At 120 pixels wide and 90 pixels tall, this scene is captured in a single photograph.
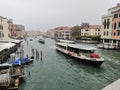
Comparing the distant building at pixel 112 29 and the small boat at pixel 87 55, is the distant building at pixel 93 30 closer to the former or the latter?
the distant building at pixel 112 29

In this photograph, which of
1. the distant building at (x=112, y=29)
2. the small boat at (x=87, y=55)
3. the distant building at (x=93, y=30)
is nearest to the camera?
the small boat at (x=87, y=55)

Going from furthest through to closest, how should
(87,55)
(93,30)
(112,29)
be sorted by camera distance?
(93,30), (112,29), (87,55)

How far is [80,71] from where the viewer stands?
21641 millimetres

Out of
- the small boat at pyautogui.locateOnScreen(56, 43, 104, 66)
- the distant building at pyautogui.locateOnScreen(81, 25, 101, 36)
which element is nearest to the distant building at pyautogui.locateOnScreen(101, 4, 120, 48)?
the small boat at pyautogui.locateOnScreen(56, 43, 104, 66)

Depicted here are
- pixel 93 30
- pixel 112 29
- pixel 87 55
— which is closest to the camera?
pixel 87 55

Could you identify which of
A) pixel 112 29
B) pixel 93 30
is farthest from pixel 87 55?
pixel 93 30

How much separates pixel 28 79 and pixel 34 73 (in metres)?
2.72

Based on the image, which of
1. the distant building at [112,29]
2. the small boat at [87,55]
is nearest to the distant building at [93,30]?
the distant building at [112,29]

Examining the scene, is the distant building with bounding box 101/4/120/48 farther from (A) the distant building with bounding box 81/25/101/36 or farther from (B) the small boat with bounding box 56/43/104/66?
(A) the distant building with bounding box 81/25/101/36

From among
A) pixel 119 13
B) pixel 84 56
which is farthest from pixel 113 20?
pixel 84 56

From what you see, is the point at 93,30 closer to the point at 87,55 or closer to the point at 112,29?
the point at 112,29

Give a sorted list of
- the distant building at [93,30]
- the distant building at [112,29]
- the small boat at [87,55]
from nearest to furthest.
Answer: the small boat at [87,55], the distant building at [112,29], the distant building at [93,30]

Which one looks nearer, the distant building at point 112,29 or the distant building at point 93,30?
the distant building at point 112,29

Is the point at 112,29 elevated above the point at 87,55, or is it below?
above
